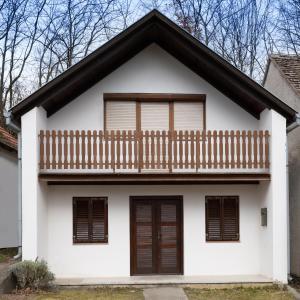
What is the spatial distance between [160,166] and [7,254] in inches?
260

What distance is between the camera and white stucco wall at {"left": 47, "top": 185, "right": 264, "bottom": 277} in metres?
13.8

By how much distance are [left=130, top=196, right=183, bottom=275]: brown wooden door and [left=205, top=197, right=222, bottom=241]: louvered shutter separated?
0.74 metres

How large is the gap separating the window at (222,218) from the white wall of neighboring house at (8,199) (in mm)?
7677

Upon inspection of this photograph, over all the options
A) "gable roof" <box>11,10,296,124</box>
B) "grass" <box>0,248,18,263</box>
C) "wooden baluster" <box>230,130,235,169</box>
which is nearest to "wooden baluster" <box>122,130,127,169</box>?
A: "gable roof" <box>11,10,296,124</box>

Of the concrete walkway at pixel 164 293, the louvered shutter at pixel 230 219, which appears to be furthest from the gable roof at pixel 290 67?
the concrete walkway at pixel 164 293

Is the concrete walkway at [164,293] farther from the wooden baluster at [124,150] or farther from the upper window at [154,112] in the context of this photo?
the upper window at [154,112]

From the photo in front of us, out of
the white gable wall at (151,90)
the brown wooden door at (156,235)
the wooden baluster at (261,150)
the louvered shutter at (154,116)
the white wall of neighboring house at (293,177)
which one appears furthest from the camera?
the white wall of neighboring house at (293,177)

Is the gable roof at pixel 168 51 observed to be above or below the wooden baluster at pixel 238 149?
above

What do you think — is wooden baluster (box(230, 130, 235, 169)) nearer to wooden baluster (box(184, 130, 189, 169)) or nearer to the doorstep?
wooden baluster (box(184, 130, 189, 169))

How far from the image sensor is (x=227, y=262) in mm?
14039

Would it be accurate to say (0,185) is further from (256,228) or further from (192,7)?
(192,7)

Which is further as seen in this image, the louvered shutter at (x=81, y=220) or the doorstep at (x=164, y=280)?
the louvered shutter at (x=81, y=220)

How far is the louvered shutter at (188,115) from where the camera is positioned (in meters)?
14.3

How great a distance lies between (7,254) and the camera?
16.4 metres
